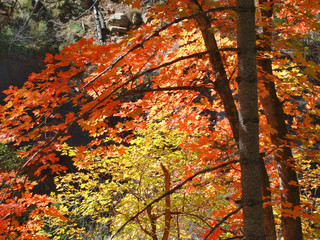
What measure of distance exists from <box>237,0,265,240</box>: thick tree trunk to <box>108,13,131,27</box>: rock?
1383 cm

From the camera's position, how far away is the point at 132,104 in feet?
9.72

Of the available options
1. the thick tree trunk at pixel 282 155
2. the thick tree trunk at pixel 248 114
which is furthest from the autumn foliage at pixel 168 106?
the thick tree trunk at pixel 248 114

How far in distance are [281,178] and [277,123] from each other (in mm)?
755

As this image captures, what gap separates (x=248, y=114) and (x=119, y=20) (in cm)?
1411

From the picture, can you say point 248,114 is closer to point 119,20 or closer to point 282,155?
point 282,155

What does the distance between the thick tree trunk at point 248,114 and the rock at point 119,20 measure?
45.4ft

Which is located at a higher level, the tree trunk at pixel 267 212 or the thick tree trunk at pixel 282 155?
the thick tree trunk at pixel 282 155

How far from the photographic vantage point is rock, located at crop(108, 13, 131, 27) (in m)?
13.9

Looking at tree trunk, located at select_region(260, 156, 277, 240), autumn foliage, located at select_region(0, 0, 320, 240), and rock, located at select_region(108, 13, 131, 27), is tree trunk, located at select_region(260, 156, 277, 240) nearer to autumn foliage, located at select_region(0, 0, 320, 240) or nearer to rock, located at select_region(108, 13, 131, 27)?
autumn foliage, located at select_region(0, 0, 320, 240)

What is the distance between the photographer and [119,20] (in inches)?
550

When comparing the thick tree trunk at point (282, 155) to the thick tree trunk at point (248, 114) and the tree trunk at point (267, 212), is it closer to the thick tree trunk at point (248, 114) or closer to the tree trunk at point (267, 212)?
the tree trunk at point (267, 212)

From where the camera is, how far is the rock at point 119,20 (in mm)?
13906

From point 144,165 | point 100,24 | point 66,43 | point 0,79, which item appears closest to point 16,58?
point 0,79

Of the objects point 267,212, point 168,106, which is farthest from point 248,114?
point 168,106
